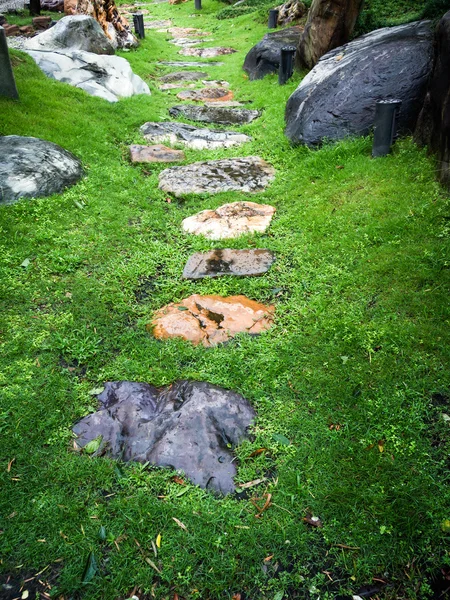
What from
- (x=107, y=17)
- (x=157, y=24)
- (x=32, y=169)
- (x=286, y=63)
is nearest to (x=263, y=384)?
(x=32, y=169)

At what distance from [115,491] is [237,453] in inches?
30.2

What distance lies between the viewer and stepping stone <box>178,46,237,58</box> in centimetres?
1477

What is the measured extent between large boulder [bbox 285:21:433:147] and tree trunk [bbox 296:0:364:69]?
1.22 meters

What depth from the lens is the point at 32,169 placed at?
17.9 ft

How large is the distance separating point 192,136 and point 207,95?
10.8 ft

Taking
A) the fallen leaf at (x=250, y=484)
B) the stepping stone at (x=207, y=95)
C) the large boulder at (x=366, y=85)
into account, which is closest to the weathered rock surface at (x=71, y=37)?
the stepping stone at (x=207, y=95)

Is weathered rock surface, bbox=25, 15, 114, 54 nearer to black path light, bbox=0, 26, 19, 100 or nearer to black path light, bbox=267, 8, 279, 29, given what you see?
black path light, bbox=0, 26, 19, 100

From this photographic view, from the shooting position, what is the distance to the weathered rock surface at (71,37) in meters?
10.4

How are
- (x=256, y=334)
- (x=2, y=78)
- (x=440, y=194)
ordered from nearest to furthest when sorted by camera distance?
1. (x=256, y=334)
2. (x=440, y=194)
3. (x=2, y=78)

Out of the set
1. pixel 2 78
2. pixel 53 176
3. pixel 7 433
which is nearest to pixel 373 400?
pixel 7 433

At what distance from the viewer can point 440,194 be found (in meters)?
4.62

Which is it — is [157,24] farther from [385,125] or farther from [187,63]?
[385,125]

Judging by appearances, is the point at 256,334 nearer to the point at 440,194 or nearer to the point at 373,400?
the point at 373,400

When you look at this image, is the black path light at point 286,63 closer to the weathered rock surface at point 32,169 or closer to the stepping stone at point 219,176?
the stepping stone at point 219,176
